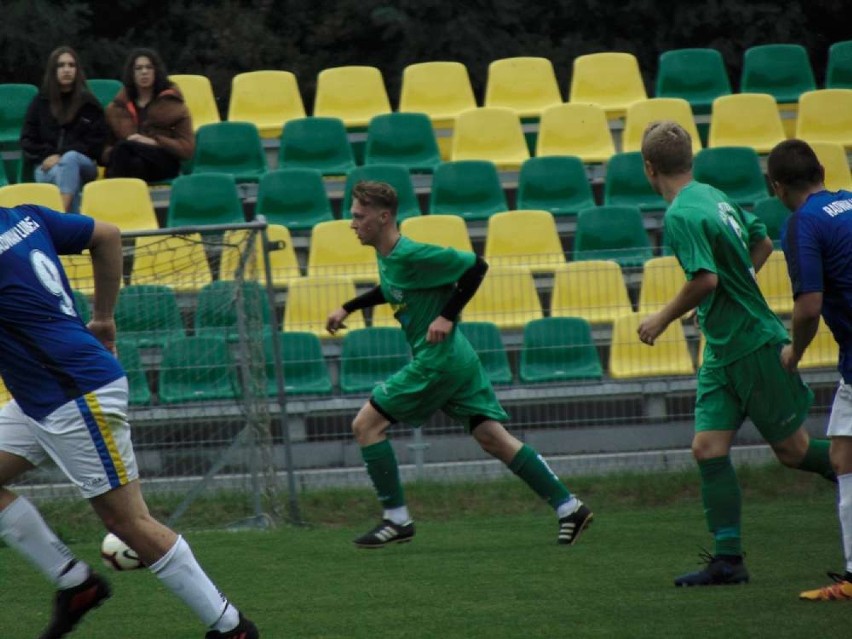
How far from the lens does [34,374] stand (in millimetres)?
5410

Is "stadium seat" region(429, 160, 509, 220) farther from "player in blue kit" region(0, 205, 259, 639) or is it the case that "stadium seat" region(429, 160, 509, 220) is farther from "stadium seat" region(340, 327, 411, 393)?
"player in blue kit" region(0, 205, 259, 639)

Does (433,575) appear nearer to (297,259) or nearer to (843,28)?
(297,259)

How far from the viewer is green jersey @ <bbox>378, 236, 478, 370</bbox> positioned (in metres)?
8.00

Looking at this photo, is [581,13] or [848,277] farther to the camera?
[581,13]

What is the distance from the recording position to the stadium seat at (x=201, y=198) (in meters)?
12.5

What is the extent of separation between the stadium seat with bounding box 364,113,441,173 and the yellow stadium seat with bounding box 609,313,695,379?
3.59 m

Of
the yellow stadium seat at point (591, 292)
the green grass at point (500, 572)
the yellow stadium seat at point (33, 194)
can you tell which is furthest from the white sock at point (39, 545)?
the yellow stadium seat at point (33, 194)

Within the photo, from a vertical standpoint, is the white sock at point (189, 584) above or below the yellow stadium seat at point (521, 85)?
below

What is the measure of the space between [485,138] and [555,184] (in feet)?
3.68

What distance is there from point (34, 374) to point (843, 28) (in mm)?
13473

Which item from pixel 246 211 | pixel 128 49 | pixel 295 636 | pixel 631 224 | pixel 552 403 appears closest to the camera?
pixel 295 636

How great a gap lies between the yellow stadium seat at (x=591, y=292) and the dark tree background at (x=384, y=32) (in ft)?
18.4

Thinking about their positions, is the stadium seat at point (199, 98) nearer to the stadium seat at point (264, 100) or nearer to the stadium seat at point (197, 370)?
the stadium seat at point (264, 100)

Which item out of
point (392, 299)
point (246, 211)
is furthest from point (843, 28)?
point (392, 299)
